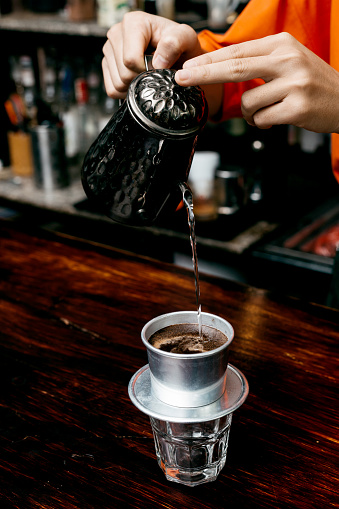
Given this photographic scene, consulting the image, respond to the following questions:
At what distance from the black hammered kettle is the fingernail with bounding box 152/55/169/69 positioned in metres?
0.18

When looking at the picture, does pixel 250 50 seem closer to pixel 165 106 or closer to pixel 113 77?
pixel 165 106

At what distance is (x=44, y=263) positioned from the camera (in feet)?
5.26

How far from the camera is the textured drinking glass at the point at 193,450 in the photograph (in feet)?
2.80

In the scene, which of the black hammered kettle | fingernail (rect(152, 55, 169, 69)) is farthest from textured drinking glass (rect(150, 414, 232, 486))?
fingernail (rect(152, 55, 169, 69))

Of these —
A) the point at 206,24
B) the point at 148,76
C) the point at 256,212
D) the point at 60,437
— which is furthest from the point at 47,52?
the point at 60,437

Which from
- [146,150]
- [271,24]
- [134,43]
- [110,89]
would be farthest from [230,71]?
[271,24]

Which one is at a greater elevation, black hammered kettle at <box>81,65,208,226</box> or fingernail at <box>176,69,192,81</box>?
fingernail at <box>176,69,192,81</box>

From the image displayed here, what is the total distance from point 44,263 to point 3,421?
2.22 ft

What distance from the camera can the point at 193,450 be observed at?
33.9 inches

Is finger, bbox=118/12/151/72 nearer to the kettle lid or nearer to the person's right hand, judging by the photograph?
the person's right hand

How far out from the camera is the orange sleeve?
1559 millimetres

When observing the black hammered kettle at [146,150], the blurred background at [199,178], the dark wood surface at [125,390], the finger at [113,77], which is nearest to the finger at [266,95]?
the black hammered kettle at [146,150]

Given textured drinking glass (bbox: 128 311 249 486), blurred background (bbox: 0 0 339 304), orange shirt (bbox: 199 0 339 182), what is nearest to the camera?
textured drinking glass (bbox: 128 311 249 486)

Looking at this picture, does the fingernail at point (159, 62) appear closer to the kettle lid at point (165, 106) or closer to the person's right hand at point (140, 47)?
the person's right hand at point (140, 47)
